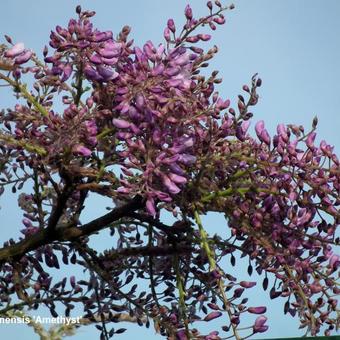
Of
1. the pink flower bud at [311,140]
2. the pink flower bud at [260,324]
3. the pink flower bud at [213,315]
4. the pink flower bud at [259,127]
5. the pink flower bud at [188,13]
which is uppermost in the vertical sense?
the pink flower bud at [188,13]

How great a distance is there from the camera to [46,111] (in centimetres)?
337

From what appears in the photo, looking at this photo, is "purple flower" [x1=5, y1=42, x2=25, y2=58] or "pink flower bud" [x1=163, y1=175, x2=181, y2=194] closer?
"pink flower bud" [x1=163, y1=175, x2=181, y2=194]

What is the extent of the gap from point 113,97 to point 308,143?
3.18 ft

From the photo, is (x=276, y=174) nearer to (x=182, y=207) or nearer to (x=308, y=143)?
(x=308, y=143)

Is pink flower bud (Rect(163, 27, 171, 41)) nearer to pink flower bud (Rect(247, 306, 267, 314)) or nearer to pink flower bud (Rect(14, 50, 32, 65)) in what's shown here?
pink flower bud (Rect(14, 50, 32, 65))

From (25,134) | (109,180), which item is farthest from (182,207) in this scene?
(25,134)

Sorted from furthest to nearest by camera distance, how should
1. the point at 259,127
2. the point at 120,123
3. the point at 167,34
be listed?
the point at 167,34, the point at 259,127, the point at 120,123

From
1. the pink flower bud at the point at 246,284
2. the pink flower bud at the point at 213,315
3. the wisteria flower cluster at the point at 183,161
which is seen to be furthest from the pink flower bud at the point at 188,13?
the pink flower bud at the point at 213,315

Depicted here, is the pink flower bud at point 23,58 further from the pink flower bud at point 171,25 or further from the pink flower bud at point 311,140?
the pink flower bud at point 311,140

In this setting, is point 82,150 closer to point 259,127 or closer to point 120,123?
point 120,123

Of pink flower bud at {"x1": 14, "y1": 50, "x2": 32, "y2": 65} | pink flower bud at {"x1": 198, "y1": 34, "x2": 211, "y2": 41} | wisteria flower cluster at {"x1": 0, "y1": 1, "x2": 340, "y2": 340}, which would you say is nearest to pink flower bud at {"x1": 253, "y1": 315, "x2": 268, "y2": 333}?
wisteria flower cluster at {"x1": 0, "y1": 1, "x2": 340, "y2": 340}

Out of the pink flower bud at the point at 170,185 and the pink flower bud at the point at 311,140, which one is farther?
→ the pink flower bud at the point at 311,140

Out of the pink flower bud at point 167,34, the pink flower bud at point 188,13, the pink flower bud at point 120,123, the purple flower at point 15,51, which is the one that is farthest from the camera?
the pink flower bud at point 188,13

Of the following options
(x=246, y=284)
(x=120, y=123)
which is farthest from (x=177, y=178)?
(x=246, y=284)
